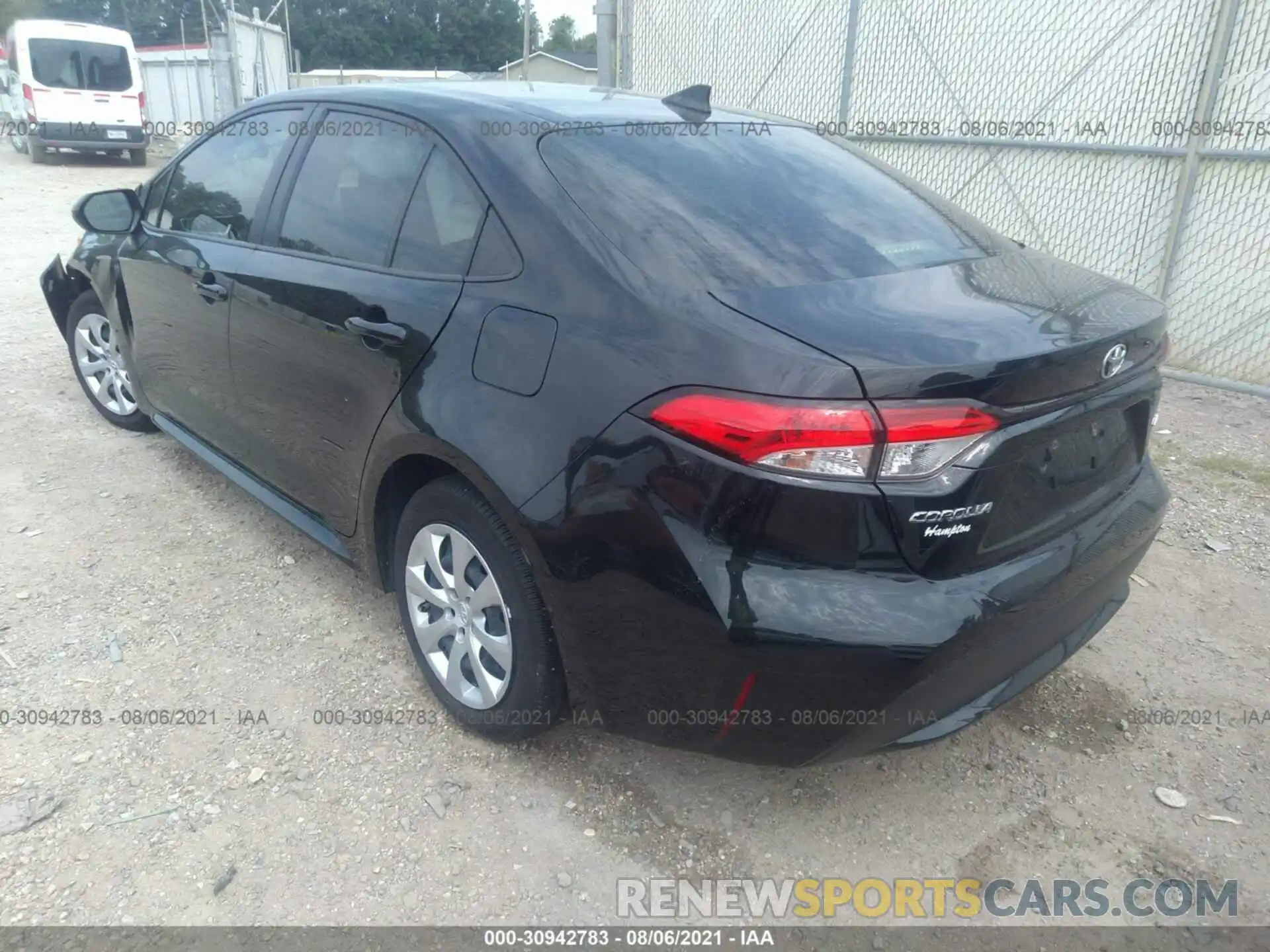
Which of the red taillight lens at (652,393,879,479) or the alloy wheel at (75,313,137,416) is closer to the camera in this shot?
the red taillight lens at (652,393,879,479)

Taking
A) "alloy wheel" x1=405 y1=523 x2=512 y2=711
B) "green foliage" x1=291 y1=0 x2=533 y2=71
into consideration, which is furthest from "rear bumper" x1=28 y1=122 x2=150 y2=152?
"green foliage" x1=291 y1=0 x2=533 y2=71

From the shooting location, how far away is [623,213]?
2.22 m

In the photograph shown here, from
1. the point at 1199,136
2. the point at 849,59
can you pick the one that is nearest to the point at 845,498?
the point at 1199,136

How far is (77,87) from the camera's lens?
1762cm

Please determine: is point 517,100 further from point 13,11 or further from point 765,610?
point 13,11

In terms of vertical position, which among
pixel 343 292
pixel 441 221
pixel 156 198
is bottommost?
pixel 343 292

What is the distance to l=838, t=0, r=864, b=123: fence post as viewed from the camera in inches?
290

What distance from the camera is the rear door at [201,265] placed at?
10.7 ft

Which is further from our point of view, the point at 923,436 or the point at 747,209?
the point at 747,209

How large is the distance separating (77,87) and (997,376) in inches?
819

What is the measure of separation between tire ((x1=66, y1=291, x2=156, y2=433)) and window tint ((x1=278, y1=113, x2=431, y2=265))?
1963mm

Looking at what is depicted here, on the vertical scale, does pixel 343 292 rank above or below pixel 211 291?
above

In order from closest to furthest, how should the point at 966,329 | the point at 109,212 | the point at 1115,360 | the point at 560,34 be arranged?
the point at 966,329, the point at 1115,360, the point at 109,212, the point at 560,34

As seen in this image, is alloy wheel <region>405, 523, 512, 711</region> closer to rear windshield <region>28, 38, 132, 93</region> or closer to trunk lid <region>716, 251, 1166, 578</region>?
trunk lid <region>716, 251, 1166, 578</region>
